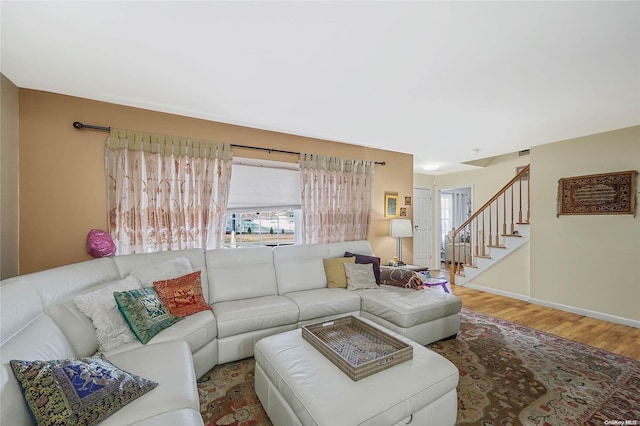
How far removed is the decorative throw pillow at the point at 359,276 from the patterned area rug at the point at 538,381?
91 centimetres

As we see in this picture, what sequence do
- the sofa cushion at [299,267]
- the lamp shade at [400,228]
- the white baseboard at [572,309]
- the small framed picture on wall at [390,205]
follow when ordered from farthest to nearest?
the small framed picture on wall at [390,205], the lamp shade at [400,228], the white baseboard at [572,309], the sofa cushion at [299,267]

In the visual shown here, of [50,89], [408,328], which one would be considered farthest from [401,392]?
[50,89]

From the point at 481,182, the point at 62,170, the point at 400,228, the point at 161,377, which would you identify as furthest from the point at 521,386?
the point at 481,182

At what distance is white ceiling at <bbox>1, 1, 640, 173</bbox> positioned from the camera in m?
1.51

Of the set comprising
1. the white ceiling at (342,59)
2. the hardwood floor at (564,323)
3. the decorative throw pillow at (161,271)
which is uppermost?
the white ceiling at (342,59)

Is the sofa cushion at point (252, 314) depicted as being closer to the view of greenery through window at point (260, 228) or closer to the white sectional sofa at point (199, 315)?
the white sectional sofa at point (199, 315)

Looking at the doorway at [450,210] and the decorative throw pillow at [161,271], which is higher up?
the doorway at [450,210]

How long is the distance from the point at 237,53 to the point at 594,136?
15.4 feet

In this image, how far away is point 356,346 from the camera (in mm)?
1861

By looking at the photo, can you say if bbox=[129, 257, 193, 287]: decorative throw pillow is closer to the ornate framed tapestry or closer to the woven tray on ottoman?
the woven tray on ottoman

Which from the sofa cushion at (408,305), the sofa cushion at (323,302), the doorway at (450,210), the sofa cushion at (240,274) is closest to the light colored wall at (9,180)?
the sofa cushion at (240,274)

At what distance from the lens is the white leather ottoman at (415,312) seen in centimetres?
261

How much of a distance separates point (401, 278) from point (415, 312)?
70cm

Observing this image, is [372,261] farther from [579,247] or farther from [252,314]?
[579,247]
